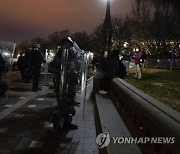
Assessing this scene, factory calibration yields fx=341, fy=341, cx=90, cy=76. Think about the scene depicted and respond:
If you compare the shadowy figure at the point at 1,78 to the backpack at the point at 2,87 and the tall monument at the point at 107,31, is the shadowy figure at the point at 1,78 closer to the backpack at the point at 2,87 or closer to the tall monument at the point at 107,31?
the backpack at the point at 2,87

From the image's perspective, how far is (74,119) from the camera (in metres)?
8.69

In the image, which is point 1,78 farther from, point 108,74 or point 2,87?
point 108,74

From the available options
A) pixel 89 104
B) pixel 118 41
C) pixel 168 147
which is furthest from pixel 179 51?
pixel 168 147

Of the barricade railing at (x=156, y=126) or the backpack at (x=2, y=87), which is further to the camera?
the backpack at (x=2, y=87)

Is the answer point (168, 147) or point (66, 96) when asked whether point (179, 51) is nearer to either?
point (66, 96)

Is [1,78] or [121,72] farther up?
[121,72]

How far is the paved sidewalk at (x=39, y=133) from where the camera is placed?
592 centimetres

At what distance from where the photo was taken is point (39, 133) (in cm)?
705

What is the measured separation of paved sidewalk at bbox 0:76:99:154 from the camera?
5.92m
